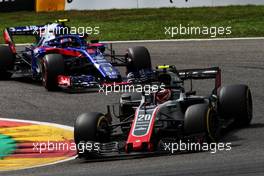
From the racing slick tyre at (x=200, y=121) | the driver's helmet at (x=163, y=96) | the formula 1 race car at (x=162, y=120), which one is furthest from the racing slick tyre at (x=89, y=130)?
the racing slick tyre at (x=200, y=121)

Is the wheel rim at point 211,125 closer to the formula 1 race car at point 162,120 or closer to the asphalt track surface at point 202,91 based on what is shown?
the formula 1 race car at point 162,120

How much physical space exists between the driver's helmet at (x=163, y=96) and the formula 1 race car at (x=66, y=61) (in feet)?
15.4

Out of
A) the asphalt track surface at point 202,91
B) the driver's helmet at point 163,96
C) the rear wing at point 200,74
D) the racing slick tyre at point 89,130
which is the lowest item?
the asphalt track surface at point 202,91

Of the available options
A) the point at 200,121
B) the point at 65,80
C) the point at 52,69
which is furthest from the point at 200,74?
the point at 52,69

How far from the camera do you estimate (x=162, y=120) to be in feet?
39.0

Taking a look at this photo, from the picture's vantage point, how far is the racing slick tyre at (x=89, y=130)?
11.9m

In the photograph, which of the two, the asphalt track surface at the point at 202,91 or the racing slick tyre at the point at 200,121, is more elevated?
the racing slick tyre at the point at 200,121

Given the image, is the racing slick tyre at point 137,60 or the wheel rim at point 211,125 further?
the racing slick tyre at point 137,60

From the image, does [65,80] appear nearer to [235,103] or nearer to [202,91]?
[202,91]

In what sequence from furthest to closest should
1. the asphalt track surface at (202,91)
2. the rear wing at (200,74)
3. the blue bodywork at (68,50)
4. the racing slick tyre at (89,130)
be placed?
1. the blue bodywork at (68,50)
2. the rear wing at (200,74)
3. the racing slick tyre at (89,130)
4. the asphalt track surface at (202,91)

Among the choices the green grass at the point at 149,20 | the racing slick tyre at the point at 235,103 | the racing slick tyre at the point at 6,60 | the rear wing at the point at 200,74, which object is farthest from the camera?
the green grass at the point at 149,20

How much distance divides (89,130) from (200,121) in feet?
4.64

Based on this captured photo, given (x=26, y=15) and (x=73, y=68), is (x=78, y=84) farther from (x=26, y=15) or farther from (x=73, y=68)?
(x=26, y=15)

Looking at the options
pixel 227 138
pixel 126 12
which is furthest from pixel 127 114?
pixel 126 12
